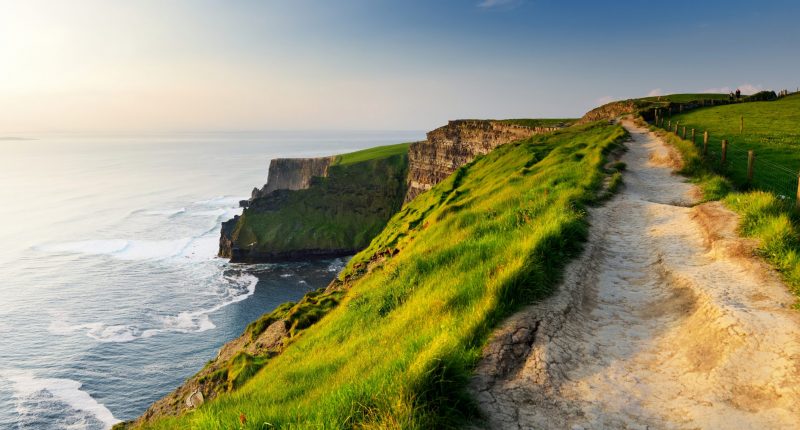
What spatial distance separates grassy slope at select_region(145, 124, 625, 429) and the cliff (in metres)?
97.7

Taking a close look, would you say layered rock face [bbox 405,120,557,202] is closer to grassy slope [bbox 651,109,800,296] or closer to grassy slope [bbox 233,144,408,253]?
grassy slope [bbox 233,144,408,253]

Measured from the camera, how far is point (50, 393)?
1806 inches

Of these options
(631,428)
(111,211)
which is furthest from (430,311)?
(111,211)

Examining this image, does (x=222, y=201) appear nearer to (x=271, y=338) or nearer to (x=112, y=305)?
(x=112, y=305)

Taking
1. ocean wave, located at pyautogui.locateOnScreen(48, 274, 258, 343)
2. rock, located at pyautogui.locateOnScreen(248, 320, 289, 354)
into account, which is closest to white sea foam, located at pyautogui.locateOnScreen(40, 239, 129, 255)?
ocean wave, located at pyautogui.locateOnScreen(48, 274, 258, 343)

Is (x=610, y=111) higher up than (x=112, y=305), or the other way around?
(x=610, y=111)

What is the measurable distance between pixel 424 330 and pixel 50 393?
181ft

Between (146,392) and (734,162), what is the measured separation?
56072mm

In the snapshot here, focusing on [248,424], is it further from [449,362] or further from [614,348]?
[614,348]

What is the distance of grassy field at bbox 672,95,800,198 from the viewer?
2462 cm

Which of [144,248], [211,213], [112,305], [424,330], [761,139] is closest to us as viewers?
[424,330]

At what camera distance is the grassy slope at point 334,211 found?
114 m

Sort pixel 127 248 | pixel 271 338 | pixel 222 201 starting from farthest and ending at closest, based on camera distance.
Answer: pixel 222 201, pixel 127 248, pixel 271 338

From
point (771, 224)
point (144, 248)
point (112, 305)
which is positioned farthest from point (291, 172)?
point (771, 224)
